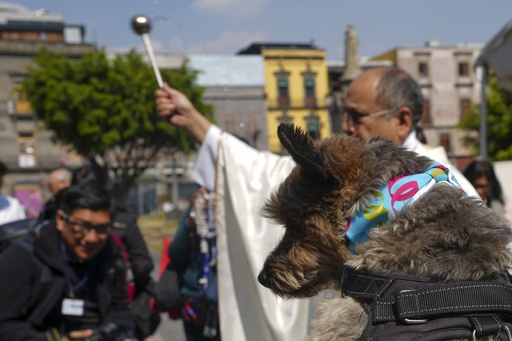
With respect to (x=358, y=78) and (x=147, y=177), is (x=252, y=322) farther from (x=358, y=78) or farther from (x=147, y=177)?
(x=147, y=177)

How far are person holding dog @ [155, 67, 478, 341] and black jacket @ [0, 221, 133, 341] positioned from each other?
763 millimetres

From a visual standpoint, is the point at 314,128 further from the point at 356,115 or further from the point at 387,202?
the point at 387,202

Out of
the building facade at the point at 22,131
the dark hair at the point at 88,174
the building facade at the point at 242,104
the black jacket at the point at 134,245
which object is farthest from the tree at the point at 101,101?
the black jacket at the point at 134,245

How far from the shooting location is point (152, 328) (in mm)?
4504

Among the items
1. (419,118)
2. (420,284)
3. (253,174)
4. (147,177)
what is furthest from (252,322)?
(147,177)

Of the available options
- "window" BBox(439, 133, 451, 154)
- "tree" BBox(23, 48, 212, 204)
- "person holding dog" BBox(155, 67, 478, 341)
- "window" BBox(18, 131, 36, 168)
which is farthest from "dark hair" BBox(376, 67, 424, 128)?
"window" BBox(439, 133, 451, 154)

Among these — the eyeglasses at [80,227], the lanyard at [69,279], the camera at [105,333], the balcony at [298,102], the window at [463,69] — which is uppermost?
the window at [463,69]

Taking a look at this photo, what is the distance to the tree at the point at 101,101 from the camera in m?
35.3

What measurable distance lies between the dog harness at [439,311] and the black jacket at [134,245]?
347 cm

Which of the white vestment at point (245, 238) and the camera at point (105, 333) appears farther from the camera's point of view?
the camera at point (105, 333)

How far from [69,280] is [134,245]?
1.40 metres

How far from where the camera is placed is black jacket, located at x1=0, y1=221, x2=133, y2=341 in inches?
131

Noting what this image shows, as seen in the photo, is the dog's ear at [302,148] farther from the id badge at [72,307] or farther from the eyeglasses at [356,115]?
the id badge at [72,307]

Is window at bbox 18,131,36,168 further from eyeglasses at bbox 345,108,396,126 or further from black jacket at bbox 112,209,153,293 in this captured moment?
eyeglasses at bbox 345,108,396,126
